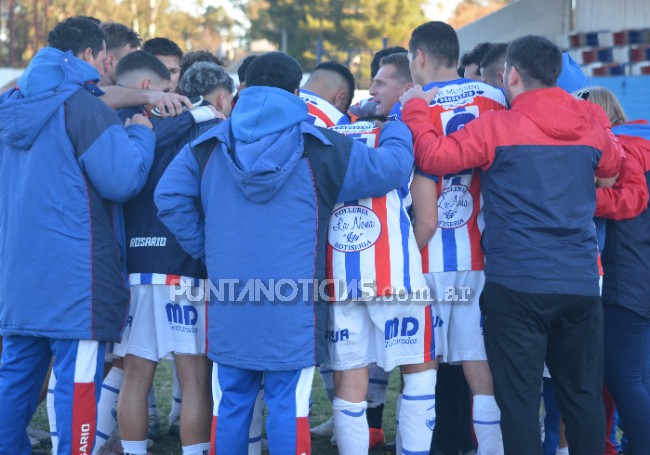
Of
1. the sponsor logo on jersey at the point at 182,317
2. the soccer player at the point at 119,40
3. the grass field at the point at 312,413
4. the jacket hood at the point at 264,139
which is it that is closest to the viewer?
the jacket hood at the point at 264,139

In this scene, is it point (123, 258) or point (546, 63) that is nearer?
point (546, 63)

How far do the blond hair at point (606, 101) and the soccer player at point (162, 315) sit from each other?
1895 mm

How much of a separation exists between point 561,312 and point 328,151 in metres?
1.22

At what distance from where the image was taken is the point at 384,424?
17.5 ft

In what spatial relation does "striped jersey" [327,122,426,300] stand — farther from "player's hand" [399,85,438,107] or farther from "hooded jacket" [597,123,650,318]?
"hooded jacket" [597,123,650,318]

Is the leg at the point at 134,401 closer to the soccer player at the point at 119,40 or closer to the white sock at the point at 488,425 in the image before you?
the white sock at the point at 488,425

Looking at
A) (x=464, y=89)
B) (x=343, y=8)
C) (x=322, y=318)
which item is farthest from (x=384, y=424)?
(x=343, y=8)

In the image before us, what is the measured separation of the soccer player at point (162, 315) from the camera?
396cm

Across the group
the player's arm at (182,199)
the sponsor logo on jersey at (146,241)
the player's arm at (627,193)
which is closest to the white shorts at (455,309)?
the player's arm at (627,193)

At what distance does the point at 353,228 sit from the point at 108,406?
1647 millimetres

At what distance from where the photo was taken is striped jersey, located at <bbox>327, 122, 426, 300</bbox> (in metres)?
3.68

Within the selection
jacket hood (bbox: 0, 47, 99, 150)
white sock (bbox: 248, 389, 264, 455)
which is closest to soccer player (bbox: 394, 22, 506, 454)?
white sock (bbox: 248, 389, 264, 455)

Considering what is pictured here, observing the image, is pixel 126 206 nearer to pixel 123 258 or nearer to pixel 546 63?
pixel 123 258

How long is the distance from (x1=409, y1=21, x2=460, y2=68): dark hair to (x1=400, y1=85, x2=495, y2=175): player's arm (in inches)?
16.0
